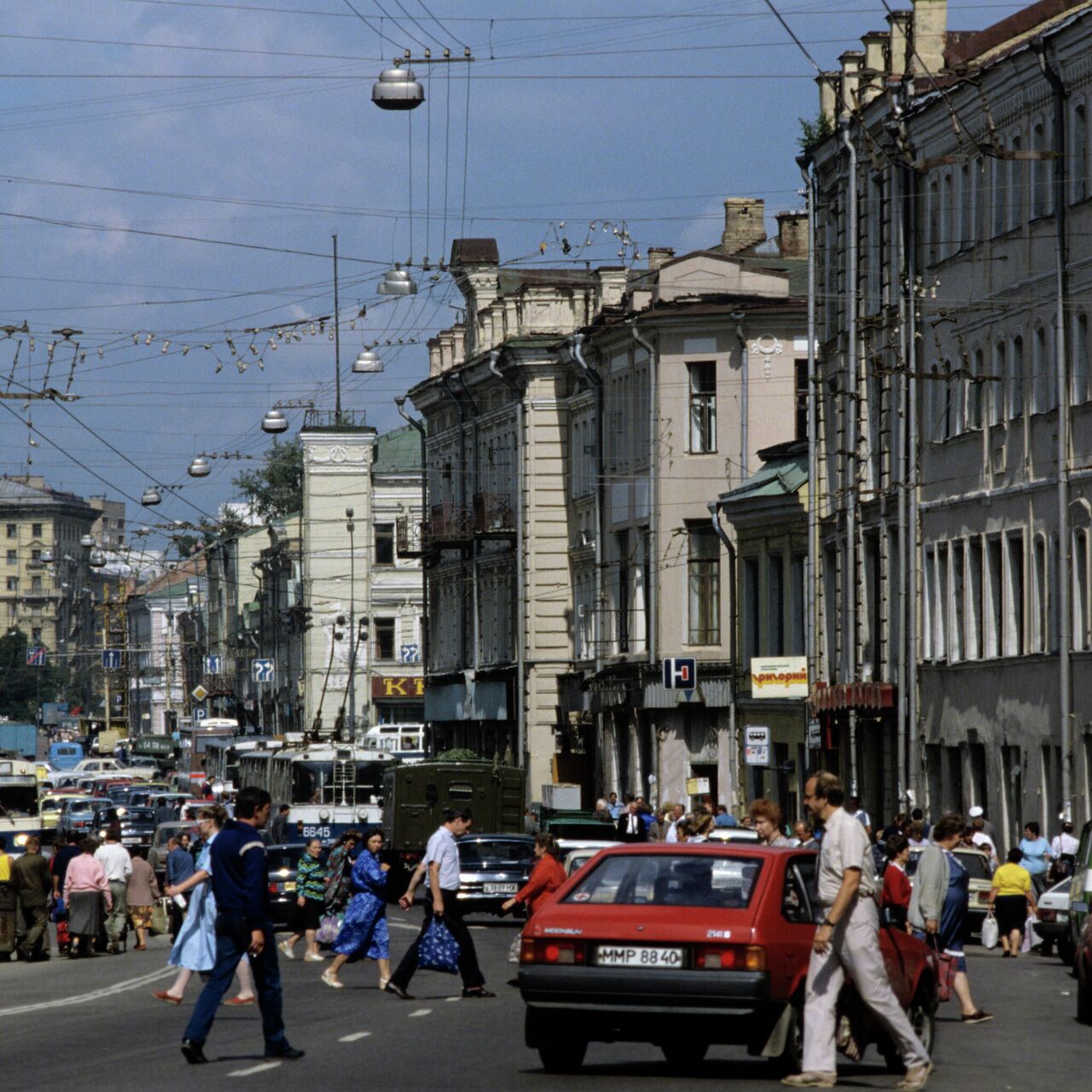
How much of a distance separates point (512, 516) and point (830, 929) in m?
60.3

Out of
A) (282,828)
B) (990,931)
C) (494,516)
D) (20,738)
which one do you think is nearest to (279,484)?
(20,738)

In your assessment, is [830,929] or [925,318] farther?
[925,318]

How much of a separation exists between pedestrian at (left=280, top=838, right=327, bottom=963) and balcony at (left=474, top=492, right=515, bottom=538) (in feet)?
134

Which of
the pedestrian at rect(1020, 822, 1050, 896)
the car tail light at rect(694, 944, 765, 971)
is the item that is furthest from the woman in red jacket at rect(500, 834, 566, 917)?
the pedestrian at rect(1020, 822, 1050, 896)

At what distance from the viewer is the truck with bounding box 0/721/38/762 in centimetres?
12294

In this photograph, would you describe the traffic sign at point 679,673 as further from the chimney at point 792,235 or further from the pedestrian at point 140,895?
the pedestrian at point 140,895

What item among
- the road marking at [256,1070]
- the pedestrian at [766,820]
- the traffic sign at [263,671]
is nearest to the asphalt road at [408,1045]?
the road marking at [256,1070]

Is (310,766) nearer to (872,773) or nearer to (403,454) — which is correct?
(872,773)

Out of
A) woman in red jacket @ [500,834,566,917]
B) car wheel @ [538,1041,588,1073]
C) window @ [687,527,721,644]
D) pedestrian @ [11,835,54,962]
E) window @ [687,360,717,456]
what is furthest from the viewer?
window @ [687,360,717,456]

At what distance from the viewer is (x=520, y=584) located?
72.9 meters

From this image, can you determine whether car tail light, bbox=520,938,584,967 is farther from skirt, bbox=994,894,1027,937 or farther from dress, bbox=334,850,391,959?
skirt, bbox=994,894,1027,937

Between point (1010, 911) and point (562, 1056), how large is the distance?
17265 mm

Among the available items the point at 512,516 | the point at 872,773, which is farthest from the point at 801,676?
the point at 512,516

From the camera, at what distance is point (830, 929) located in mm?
14297
